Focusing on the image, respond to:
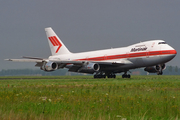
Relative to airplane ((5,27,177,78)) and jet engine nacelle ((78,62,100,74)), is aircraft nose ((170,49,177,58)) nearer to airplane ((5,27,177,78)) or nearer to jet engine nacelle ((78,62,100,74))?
airplane ((5,27,177,78))

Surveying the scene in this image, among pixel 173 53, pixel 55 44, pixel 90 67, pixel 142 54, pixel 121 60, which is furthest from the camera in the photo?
pixel 55 44

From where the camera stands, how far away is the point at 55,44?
57875mm

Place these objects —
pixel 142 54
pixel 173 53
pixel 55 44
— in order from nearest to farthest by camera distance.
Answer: pixel 173 53 < pixel 142 54 < pixel 55 44

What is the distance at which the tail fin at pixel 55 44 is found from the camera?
187ft

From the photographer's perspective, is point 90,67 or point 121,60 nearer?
point 90,67

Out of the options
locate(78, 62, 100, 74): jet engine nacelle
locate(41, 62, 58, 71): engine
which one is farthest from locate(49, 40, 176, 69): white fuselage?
locate(41, 62, 58, 71): engine

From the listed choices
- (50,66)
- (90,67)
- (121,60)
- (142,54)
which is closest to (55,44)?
(50,66)

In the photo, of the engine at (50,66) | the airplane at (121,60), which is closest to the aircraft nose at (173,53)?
the airplane at (121,60)

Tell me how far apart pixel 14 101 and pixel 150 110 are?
560cm

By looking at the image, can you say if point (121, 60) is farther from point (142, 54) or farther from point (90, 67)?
point (90, 67)

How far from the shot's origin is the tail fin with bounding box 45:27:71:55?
57125mm

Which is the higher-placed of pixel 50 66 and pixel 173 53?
pixel 173 53

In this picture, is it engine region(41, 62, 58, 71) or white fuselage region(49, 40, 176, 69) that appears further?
engine region(41, 62, 58, 71)

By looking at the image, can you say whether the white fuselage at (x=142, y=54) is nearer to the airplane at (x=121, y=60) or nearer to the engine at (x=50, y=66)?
the airplane at (x=121, y=60)
